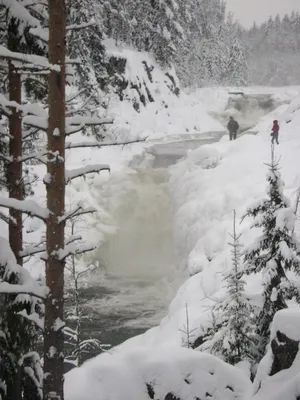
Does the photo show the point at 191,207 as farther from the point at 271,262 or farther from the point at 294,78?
the point at 294,78

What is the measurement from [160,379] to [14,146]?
4.35 metres

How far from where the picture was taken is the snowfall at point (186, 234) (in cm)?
737

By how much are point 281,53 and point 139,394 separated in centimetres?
9083

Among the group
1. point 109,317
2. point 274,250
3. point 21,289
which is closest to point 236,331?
point 274,250

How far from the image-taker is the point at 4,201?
17.4 feet

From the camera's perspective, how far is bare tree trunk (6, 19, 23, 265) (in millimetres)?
6207

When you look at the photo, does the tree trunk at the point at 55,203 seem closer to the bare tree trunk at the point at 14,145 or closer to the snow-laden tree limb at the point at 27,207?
the snow-laden tree limb at the point at 27,207

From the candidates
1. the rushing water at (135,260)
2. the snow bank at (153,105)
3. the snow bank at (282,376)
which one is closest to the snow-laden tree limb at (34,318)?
the snow bank at (282,376)

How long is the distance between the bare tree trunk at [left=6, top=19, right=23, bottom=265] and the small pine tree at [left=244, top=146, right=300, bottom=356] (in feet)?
15.3

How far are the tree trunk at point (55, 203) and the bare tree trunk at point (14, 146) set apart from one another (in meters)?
1.01

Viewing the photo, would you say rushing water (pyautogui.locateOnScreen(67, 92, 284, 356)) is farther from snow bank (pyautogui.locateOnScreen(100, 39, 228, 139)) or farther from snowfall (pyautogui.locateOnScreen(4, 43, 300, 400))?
snow bank (pyautogui.locateOnScreen(100, 39, 228, 139))

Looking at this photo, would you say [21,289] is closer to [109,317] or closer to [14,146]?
[14,146]

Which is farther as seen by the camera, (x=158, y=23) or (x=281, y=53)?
(x=281, y=53)

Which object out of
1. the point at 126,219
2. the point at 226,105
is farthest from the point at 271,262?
the point at 226,105
